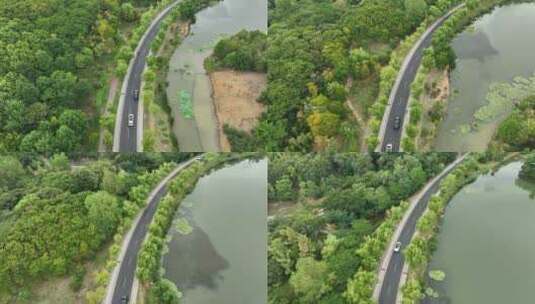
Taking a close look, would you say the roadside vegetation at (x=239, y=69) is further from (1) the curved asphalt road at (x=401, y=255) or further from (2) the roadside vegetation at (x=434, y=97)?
(1) the curved asphalt road at (x=401, y=255)

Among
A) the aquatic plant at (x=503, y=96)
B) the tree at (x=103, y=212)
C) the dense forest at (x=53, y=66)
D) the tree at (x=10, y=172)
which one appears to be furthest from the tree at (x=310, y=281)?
the tree at (x=10, y=172)

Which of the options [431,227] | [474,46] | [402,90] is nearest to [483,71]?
[474,46]

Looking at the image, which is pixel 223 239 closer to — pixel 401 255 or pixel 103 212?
pixel 103 212

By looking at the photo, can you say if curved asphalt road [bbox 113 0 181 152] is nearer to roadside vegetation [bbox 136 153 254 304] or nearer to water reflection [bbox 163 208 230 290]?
roadside vegetation [bbox 136 153 254 304]

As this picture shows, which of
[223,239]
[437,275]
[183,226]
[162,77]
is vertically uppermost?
[162,77]

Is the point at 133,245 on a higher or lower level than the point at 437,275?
higher

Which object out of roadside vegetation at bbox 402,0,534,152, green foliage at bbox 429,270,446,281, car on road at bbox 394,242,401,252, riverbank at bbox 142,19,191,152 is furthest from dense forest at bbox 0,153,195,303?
green foliage at bbox 429,270,446,281
